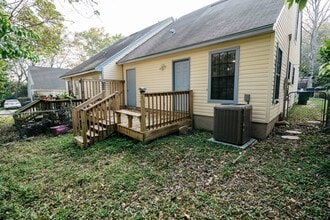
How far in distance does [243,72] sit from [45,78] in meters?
29.6

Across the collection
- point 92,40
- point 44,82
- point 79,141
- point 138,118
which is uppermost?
point 92,40

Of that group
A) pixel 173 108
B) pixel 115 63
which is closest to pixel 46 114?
pixel 115 63

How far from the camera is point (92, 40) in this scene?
29656 millimetres

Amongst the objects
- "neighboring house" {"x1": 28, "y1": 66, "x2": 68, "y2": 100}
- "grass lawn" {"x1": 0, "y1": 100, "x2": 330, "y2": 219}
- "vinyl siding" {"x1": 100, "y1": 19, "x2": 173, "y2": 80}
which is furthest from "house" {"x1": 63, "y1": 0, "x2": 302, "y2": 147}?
"neighboring house" {"x1": 28, "y1": 66, "x2": 68, "y2": 100}

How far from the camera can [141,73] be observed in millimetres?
8680

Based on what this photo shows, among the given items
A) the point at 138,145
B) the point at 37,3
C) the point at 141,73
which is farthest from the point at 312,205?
the point at 37,3

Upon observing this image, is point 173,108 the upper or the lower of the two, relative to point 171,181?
upper

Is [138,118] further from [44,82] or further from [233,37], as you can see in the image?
[44,82]

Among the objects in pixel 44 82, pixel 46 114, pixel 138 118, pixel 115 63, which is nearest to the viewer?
pixel 138 118

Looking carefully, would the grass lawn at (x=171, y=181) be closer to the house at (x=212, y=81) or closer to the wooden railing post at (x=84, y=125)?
the wooden railing post at (x=84, y=125)

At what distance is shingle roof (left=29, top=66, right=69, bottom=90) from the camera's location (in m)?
25.2

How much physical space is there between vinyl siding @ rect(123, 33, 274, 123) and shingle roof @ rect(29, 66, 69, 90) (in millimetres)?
24969

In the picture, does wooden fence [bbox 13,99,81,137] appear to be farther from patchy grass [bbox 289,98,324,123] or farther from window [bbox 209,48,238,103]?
patchy grass [bbox 289,98,324,123]

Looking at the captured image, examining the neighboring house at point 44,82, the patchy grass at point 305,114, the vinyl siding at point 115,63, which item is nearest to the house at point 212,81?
the patchy grass at point 305,114
